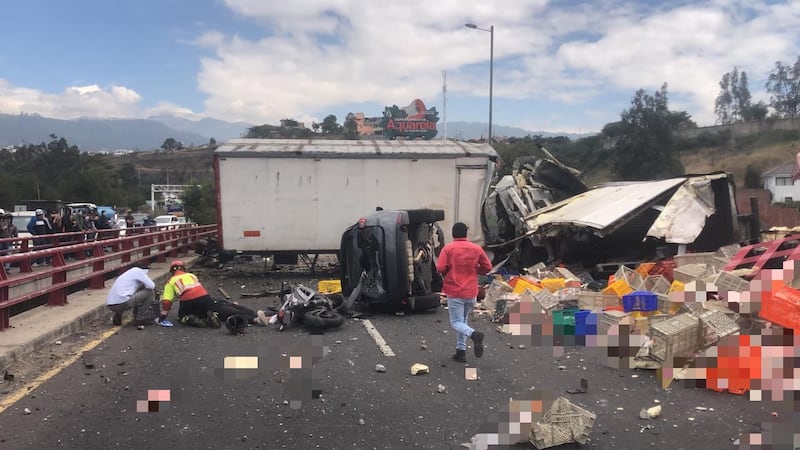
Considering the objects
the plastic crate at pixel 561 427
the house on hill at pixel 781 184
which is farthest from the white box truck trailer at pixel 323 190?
the house on hill at pixel 781 184

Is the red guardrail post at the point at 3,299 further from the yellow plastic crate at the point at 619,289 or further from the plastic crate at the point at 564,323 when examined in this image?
the yellow plastic crate at the point at 619,289

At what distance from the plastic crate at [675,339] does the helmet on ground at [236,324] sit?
4733 mm

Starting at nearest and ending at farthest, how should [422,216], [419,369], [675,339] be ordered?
[675,339], [419,369], [422,216]

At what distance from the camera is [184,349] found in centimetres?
683

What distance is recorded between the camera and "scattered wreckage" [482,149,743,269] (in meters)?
11.1

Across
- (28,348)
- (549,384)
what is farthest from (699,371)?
(28,348)

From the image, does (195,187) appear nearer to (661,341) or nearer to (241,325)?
(241,325)

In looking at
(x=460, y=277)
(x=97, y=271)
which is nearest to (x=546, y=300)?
(x=460, y=277)

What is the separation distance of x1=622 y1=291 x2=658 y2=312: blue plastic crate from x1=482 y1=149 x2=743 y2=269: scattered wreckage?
12.0 ft

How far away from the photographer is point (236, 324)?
768 cm

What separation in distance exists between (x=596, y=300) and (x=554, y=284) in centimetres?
182

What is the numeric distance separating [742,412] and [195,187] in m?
51.6

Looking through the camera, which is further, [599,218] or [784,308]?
[599,218]

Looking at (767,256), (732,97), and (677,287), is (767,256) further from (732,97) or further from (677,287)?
(732,97)
